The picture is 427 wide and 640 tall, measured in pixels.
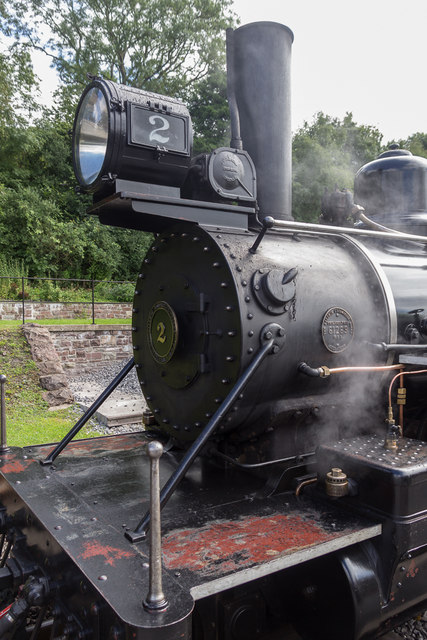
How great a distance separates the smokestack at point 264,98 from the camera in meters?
2.83

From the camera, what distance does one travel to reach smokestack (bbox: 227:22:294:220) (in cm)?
283

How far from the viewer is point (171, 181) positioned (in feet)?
8.01

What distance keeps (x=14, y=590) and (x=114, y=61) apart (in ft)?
67.8

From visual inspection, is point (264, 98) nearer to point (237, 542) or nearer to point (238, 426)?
point (238, 426)

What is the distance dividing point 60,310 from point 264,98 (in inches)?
444

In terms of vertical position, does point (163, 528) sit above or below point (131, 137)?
below

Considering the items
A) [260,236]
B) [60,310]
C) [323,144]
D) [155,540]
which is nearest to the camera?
[155,540]

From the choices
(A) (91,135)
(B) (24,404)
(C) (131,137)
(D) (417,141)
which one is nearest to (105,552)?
(C) (131,137)

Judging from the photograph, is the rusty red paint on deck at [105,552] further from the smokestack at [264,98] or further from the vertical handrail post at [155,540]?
the smokestack at [264,98]

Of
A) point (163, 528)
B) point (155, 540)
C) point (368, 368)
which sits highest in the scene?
point (368, 368)

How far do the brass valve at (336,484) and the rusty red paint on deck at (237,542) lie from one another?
0.14m

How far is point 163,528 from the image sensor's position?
1.93m

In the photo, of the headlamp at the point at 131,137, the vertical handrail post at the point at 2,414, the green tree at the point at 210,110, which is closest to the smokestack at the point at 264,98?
the headlamp at the point at 131,137

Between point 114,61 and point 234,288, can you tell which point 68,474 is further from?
point 114,61
